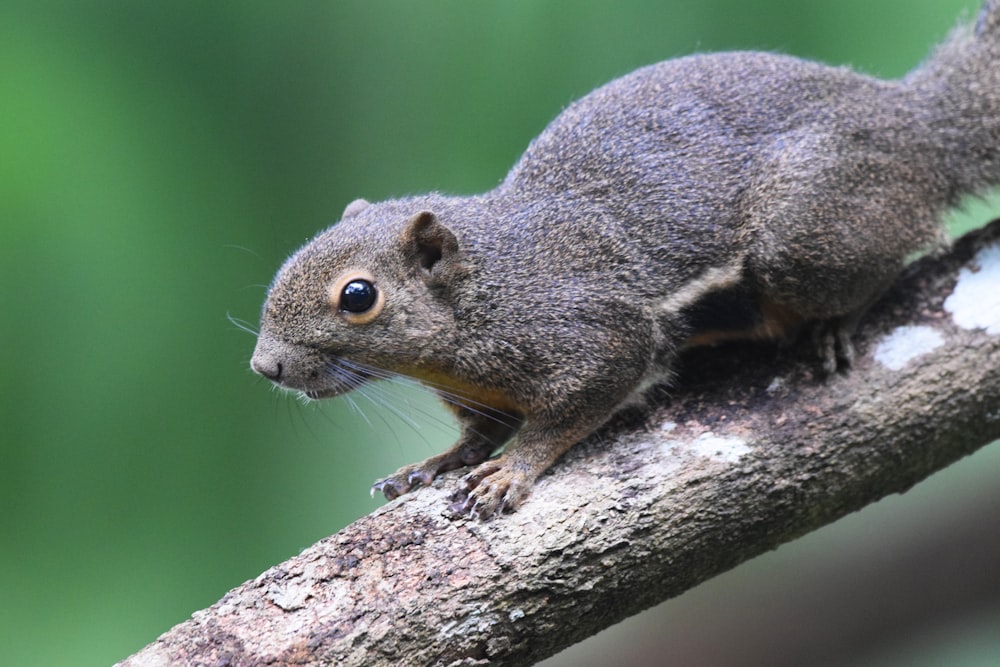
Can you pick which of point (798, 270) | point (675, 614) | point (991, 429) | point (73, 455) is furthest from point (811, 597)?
point (73, 455)

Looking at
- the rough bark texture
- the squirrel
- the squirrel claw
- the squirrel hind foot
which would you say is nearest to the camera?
the rough bark texture

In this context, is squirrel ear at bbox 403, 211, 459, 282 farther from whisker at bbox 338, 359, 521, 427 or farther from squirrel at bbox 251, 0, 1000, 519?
whisker at bbox 338, 359, 521, 427

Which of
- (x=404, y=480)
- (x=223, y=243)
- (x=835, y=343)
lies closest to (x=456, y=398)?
(x=404, y=480)

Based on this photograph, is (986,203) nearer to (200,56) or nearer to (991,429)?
(991,429)

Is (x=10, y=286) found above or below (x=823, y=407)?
above

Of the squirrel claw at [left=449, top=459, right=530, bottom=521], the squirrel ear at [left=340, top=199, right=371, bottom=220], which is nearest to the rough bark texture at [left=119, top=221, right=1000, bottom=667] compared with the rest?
the squirrel claw at [left=449, top=459, right=530, bottom=521]

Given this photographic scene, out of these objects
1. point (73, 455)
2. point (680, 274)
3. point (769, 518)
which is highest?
point (73, 455)

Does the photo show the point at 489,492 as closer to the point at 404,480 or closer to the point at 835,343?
the point at 404,480
